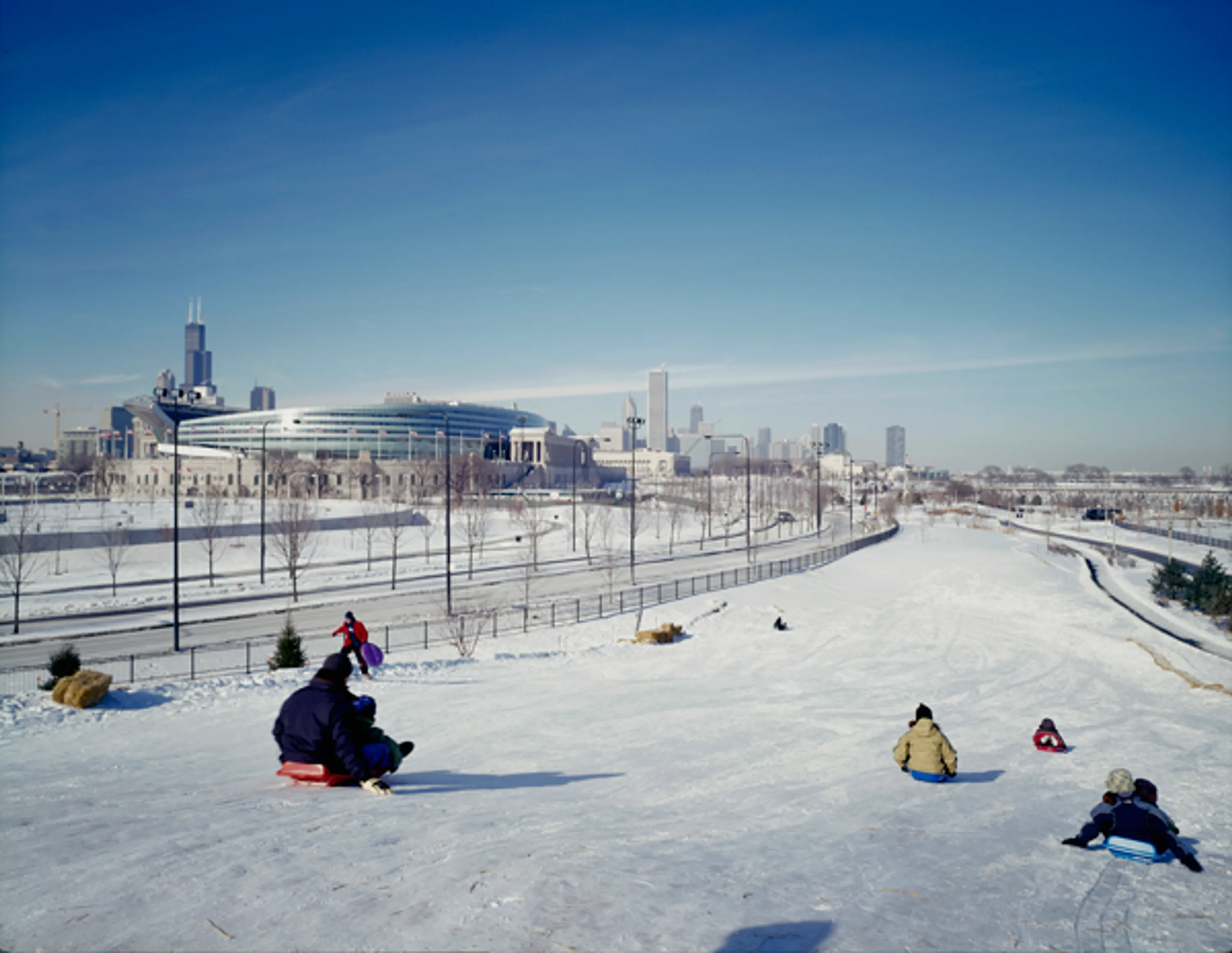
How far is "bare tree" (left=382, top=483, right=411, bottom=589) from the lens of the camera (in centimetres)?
4234

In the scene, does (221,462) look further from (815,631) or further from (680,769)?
(680,769)

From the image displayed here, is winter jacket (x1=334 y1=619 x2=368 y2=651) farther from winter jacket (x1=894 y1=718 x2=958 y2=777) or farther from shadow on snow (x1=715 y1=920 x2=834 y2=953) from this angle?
shadow on snow (x1=715 y1=920 x2=834 y2=953)

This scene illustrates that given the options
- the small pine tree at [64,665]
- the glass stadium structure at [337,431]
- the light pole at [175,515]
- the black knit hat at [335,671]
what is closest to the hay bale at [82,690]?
the small pine tree at [64,665]

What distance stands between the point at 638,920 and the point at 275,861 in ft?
8.91

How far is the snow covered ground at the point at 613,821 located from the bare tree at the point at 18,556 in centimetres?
2160

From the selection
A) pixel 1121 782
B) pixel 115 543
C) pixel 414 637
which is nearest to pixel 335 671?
pixel 1121 782

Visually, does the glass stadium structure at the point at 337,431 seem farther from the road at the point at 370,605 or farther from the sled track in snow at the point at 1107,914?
the sled track in snow at the point at 1107,914

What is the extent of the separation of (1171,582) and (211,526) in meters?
51.7

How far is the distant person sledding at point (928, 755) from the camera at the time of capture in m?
10.6

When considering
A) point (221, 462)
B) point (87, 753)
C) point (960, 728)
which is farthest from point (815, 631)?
point (221, 462)

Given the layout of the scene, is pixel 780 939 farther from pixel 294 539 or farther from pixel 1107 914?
pixel 294 539

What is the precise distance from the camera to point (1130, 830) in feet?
25.5

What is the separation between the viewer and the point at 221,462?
112 m

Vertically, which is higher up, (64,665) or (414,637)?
(64,665)
